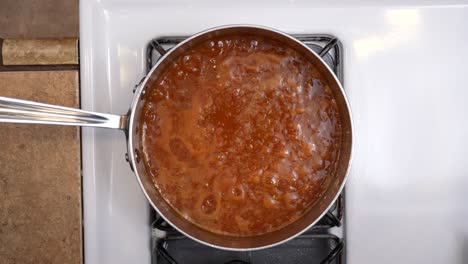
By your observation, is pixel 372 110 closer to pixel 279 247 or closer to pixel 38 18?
pixel 279 247

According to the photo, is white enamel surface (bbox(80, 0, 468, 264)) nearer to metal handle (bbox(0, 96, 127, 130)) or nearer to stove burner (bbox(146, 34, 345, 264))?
stove burner (bbox(146, 34, 345, 264))

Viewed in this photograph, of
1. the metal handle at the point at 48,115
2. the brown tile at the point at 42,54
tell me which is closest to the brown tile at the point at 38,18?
the brown tile at the point at 42,54

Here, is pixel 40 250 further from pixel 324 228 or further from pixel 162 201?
pixel 324 228

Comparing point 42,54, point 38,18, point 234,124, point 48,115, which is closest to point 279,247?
point 234,124

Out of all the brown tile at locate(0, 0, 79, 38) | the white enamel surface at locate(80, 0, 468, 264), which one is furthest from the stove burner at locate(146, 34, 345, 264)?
the brown tile at locate(0, 0, 79, 38)

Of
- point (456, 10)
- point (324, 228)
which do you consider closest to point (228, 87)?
point (324, 228)

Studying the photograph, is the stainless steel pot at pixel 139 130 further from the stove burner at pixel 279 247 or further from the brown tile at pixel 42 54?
the brown tile at pixel 42 54

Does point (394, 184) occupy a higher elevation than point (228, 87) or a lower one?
lower

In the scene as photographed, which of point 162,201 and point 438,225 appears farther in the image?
point 438,225
